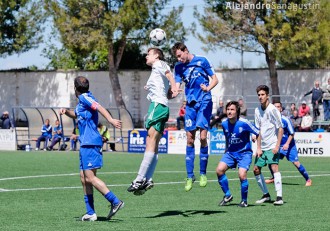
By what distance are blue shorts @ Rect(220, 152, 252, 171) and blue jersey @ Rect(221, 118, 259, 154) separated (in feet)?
0.17

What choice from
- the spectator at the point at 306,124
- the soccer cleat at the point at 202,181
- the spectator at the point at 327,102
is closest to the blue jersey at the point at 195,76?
the soccer cleat at the point at 202,181

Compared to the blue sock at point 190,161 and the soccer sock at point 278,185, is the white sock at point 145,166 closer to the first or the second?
the blue sock at point 190,161

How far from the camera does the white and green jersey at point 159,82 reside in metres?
13.7

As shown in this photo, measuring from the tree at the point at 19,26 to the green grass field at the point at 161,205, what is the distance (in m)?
31.3

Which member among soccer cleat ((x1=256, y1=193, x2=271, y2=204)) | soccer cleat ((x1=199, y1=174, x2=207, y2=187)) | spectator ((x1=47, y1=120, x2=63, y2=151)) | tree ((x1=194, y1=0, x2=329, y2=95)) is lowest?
spectator ((x1=47, y1=120, x2=63, y2=151))

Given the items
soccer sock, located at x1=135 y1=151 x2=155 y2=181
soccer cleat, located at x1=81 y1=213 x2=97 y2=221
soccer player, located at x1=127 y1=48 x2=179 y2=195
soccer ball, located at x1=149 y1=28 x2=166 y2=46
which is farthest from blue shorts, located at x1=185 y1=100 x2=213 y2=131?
soccer cleat, located at x1=81 y1=213 x2=97 y2=221

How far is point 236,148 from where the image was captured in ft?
49.1

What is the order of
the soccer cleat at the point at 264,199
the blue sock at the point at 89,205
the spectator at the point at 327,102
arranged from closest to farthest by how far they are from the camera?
the blue sock at the point at 89,205
the soccer cleat at the point at 264,199
the spectator at the point at 327,102

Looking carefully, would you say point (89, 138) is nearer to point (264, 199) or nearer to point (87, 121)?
point (87, 121)

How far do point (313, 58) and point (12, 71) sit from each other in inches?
787

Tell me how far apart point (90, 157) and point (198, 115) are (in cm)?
330

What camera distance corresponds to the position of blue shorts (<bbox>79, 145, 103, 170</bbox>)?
40.9 ft

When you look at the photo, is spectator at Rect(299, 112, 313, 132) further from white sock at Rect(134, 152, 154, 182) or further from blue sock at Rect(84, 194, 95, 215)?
blue sock at Rect(84, 194, 95, 215)

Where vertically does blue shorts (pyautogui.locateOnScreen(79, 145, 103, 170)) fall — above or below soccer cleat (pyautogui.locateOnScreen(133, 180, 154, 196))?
above
